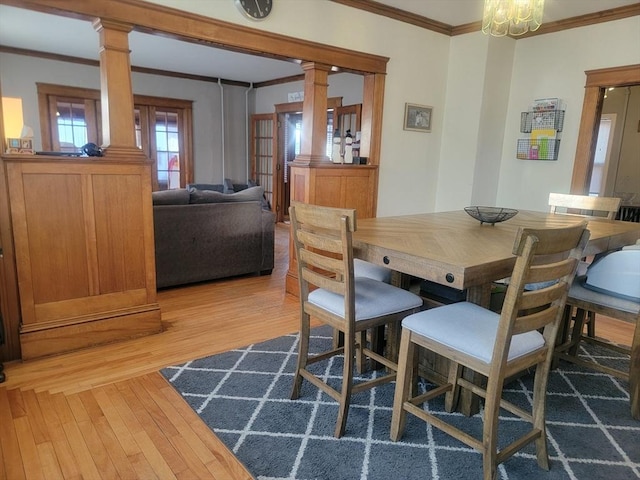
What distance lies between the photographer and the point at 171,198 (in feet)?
12.6

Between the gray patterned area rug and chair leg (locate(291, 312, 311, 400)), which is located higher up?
chair leg (locate(291, 312, 311, 400))

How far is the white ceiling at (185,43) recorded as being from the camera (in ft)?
12.5

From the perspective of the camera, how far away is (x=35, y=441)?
6.10 feet

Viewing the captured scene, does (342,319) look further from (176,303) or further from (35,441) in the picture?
(176,303)

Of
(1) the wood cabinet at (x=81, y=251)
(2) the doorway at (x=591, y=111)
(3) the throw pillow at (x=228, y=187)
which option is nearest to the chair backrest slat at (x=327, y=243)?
(1) the wood cabinet at (x=81, y=251)

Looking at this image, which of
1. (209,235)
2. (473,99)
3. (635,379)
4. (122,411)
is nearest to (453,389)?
(635,379)

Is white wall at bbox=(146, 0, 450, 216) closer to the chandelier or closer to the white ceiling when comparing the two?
the white ceiling

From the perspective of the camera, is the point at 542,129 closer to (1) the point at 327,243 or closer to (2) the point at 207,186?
(1) the point at 327,243

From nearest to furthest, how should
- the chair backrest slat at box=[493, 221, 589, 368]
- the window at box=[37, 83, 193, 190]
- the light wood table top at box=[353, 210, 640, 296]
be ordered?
the chair backrest slat at box=[493, 221, 589, 368], the light wood table top at box=[353, 210, 640, 296], the window at box=[37, 83, 193, 190]

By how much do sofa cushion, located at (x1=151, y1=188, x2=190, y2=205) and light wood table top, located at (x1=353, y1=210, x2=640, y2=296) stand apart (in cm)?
197

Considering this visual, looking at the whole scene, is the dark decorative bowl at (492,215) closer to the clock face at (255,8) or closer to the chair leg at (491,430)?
the chair leg at (491,430)

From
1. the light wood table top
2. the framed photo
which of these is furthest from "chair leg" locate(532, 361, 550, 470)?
the framed photo

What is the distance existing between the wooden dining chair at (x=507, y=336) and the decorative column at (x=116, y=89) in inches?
81.5

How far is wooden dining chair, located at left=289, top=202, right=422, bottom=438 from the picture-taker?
1.83m
